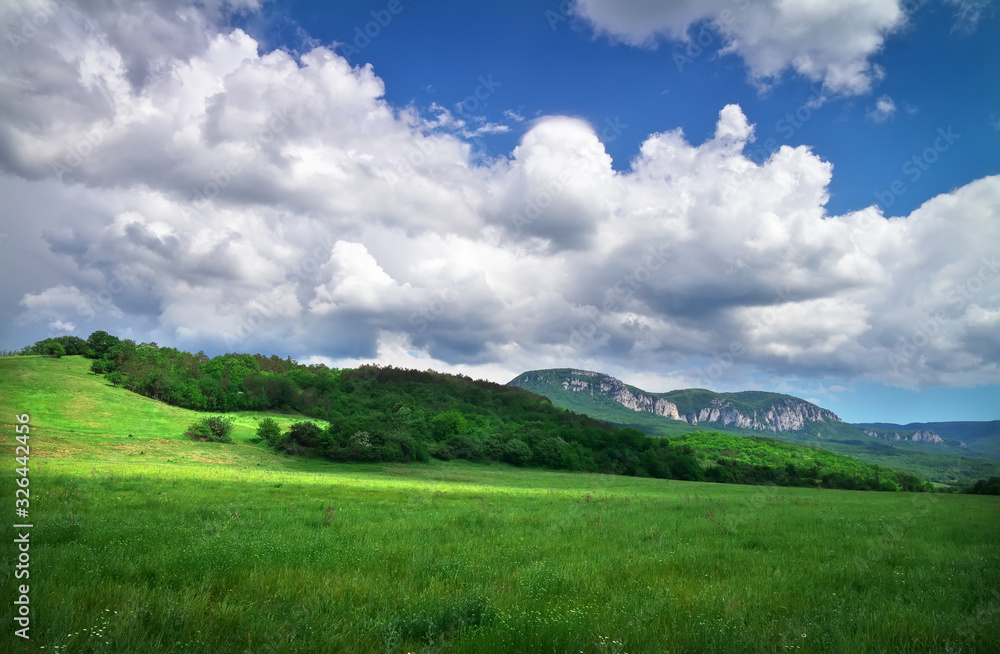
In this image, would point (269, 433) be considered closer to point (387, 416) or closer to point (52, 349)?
point (387, 416)

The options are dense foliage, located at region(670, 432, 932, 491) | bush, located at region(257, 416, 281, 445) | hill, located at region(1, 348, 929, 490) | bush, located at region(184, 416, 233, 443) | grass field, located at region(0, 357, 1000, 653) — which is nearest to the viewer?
grass field, located at region(0, 357, 1000, 653)

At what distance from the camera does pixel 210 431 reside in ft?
260

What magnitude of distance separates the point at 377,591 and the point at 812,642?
5.54 meters

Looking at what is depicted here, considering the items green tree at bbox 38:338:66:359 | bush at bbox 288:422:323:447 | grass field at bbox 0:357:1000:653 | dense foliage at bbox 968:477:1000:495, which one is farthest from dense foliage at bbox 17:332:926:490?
grass field at bbox 0:357:1000:653

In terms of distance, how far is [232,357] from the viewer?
161500 mm

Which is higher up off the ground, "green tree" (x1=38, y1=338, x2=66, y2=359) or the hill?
"green tree" (x1=38, y1=338, x2=66, y2=359)

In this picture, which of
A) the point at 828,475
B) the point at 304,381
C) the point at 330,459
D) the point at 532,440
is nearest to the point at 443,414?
the point at 532,440

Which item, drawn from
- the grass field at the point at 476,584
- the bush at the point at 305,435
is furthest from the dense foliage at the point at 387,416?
the grass field at the point at 476,584

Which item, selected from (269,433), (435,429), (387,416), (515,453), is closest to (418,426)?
(435,429)

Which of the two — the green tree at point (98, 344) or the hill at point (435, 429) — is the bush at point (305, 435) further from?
the green tree at point (98, 344)

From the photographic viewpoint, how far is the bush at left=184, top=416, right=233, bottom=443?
255 ft

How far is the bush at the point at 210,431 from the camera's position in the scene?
77.8 m

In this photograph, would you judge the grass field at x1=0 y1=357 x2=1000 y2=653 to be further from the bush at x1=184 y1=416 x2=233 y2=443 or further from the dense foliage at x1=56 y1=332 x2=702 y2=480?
the bush at x1=184 y1=416 x2=233 y2=443

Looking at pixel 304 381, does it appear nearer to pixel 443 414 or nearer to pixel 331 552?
pixel 443 414
